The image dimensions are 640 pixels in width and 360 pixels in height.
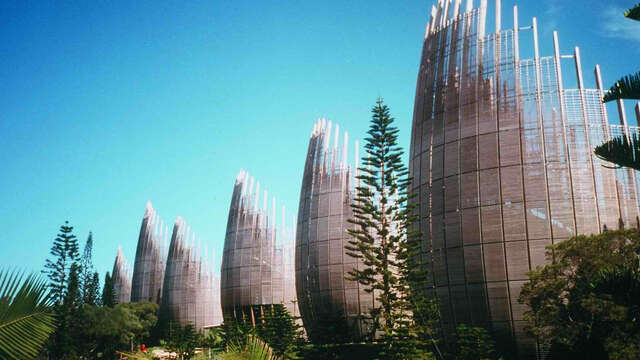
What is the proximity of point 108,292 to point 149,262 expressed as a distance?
7.11m

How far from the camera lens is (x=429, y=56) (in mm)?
19375

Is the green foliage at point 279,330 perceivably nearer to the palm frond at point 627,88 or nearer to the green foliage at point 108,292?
the palm frond at point 627,88

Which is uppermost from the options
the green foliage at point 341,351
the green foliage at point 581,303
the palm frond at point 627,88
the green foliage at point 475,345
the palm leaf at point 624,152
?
the palm frond at point 627,88

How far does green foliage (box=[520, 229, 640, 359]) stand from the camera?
34.7 ft

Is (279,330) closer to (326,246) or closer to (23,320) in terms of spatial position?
(326,246)

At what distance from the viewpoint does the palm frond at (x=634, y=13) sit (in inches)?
260

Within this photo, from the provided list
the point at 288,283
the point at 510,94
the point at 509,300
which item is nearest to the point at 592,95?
the point at 510,94

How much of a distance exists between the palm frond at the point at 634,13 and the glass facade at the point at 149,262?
4327 cm

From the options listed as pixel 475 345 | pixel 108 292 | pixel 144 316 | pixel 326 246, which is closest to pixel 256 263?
pixel 326 246

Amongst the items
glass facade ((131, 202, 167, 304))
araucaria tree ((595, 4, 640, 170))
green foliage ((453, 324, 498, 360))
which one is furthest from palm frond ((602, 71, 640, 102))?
glass facade ((131, 202, 167, 304))

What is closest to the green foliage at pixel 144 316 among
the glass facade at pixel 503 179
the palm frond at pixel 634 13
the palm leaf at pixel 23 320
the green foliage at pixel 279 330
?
the green foliage at pixel 279 330

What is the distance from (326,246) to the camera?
81.1 feet

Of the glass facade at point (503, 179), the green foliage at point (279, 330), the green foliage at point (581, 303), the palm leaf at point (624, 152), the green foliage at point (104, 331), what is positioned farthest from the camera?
the green foliage at point (104, 331)

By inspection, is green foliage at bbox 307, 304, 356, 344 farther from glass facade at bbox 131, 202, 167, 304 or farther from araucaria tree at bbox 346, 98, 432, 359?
glass facade at bbox 131, 202, 167, 304
